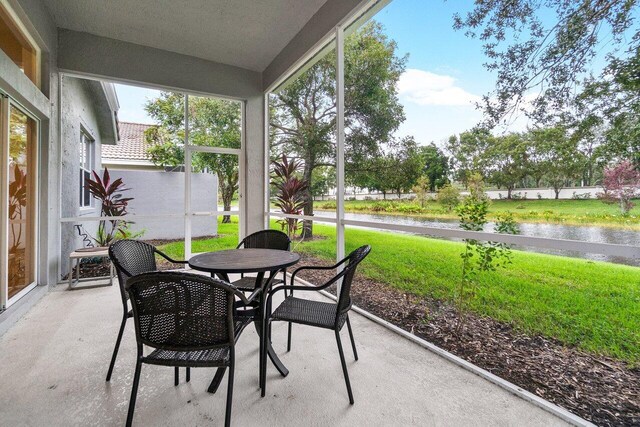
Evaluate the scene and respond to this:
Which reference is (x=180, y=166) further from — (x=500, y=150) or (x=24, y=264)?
(x=500, y=150)

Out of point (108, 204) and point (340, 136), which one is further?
point (108, 204)

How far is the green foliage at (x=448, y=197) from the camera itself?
241cm

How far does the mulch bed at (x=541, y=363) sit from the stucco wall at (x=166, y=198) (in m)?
3.77

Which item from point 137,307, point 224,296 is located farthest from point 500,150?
point 137,307

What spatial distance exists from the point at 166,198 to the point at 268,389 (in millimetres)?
5494

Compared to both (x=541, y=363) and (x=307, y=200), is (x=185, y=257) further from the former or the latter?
(x=541, y=363)

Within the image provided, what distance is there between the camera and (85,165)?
16.7 ft

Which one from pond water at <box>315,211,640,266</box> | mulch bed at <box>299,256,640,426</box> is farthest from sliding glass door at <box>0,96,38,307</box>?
pond water at <box>315,211,640,266</box>

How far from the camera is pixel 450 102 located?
2.39 metres

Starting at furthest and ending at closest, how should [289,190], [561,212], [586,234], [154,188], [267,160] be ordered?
[154,188] < [267,160] < [289,190] < [561,212] < [586,234]

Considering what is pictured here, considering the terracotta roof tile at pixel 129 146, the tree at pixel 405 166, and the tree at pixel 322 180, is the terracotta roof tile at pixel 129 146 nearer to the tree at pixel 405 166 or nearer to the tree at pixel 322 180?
the tree at pixel 322 180

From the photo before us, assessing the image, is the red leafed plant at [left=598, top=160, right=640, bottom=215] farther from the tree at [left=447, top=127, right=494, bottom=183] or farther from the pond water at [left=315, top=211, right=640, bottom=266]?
the tree at [left=447, top=127, right=494, bottom=183]

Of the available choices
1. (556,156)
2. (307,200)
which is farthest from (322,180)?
(556,156)

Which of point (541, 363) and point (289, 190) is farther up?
point (289, 190)
